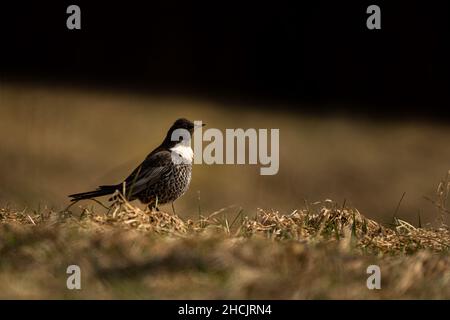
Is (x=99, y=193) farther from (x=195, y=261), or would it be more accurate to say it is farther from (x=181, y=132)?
(x=195, y=261)

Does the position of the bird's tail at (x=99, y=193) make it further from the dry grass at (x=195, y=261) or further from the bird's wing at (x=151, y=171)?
the dry grass at (x=195, y=261)

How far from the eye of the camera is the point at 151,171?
5.23 meters

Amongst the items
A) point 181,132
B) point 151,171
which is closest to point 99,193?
point 151,171

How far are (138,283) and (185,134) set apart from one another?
2.68 m

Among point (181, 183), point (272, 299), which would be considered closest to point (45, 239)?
point (272, 299)

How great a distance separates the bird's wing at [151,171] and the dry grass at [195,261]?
1.23 metres

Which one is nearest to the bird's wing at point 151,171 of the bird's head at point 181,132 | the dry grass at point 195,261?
the bird's head at point 181,132

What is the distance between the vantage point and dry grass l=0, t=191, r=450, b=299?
2930 millimetres

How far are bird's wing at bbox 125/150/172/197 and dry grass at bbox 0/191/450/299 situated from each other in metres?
1.23

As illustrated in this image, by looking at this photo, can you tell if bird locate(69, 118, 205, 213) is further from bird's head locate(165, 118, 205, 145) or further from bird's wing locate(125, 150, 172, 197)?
bird's head locate(165, 118, 205, 145)

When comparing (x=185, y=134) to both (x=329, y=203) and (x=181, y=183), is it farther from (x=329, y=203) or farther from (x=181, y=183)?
(x=329, y=203)

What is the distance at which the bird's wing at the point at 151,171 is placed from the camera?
5.15 meters

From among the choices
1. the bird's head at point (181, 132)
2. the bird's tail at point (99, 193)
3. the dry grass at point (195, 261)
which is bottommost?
the bird's tail at point (99, 193)

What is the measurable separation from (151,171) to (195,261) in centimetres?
216
